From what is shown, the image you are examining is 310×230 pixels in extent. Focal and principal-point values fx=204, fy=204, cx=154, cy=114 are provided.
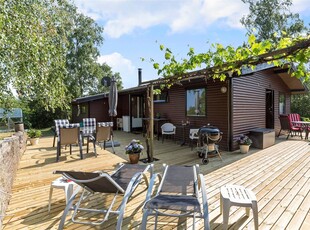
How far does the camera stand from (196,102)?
7.98 meters

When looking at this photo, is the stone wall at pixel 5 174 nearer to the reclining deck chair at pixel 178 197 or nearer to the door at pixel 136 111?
the reclining deck chair at pixel 178 197

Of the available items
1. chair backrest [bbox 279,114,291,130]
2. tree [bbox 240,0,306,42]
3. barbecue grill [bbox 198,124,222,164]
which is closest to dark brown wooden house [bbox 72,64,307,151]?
chair backrest [bbox 279,114,291,130]

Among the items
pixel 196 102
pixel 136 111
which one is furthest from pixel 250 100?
pixel 136 111

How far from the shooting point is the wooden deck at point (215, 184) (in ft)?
8.48

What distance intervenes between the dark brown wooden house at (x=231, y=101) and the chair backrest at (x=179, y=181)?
3.21m

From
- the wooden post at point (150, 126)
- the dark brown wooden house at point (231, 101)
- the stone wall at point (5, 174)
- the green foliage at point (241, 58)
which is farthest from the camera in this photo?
the dark brown wooden house at point (231, 101)

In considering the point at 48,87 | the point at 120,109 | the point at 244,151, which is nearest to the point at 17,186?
the point at 48,87

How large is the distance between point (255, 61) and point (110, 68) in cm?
2056

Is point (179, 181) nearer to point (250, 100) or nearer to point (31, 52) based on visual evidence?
point (31, 52)

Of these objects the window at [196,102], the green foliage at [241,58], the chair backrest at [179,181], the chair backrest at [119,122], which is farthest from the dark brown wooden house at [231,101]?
the chair backrest at [179,181]

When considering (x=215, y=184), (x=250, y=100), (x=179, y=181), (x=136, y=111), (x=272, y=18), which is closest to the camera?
(x=179, y=181)

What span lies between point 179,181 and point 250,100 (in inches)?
234

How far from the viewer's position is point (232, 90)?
6.70 metres

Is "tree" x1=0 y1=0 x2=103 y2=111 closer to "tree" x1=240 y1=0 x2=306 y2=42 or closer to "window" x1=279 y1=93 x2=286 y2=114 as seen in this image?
"window" x1=279 y1=93 x2=286 y2=114
